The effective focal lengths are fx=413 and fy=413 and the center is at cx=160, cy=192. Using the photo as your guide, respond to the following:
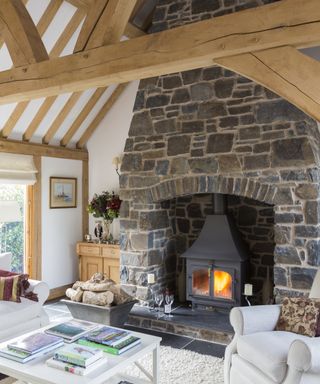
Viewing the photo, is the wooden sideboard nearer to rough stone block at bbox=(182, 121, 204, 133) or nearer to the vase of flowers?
the vase of flowers

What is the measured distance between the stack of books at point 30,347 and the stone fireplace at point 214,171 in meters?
2.43

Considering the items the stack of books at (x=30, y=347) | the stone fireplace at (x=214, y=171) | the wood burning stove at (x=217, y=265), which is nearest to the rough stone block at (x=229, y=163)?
the stone fireplace at (x=214, y=171)

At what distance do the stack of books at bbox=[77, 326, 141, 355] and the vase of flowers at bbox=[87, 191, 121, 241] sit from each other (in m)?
2.96

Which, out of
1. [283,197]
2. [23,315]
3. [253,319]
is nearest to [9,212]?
[23,315]

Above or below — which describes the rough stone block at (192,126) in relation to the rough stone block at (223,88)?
below

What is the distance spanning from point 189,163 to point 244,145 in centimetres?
73

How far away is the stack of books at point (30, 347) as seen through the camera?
289 cm

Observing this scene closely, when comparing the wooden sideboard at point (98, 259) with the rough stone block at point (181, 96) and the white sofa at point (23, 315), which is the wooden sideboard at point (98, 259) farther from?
the rough stone block at point (181, 96)

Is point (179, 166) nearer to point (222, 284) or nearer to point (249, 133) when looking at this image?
point (249, 133)

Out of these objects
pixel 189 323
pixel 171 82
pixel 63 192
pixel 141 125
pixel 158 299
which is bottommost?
pixel 189 323

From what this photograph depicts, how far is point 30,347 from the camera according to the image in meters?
2.99

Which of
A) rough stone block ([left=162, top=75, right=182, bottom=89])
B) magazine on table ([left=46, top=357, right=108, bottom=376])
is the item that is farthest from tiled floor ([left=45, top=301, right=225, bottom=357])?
rough stone block ([left=162, top=75, right=182, bottom=89])

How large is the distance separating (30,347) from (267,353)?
1678mm

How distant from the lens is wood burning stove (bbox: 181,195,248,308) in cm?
511
